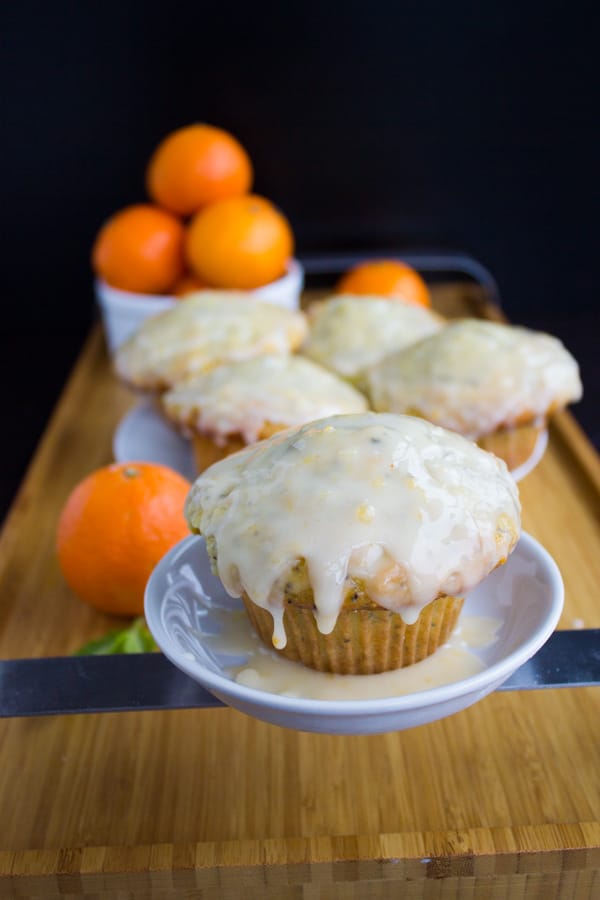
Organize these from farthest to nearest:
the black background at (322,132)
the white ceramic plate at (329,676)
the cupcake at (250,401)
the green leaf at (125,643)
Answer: the black background at (322,132) → the cupcake at (250,401) → the green leaf at (125,643) → the white ceramic plate at (329,676)

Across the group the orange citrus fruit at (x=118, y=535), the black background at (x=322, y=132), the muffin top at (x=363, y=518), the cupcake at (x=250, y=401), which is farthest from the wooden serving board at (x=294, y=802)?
the black background at (x=322, y=132)

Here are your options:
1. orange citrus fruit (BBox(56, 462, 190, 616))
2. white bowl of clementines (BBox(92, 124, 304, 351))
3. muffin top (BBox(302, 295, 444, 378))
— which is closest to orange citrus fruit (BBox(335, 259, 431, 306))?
white bowl of clementines (BBox(92, 124, 304, 351))

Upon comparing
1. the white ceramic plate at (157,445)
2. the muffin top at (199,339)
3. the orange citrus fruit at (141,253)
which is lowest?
the white ceramic plate at (157,445)

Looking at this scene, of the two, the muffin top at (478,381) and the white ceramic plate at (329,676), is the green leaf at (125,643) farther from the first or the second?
the muffin top at (478,381)

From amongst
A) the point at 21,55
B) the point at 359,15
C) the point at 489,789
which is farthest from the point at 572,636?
the point at 21,55

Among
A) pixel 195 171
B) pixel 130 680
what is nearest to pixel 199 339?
pixel 195 171

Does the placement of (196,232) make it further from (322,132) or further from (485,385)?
(485,385)
